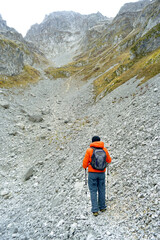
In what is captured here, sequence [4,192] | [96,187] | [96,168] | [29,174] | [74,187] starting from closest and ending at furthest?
[96,168]
[96,187]
[74,187]
[4,192]
[29,174]

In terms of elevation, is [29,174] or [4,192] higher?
[29,174]

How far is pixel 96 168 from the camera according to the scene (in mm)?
6105

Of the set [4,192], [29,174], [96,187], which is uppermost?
[96,187]

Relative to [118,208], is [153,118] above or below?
above

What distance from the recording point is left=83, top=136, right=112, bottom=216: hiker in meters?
6.09

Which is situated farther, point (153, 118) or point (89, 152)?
point (153, 118)

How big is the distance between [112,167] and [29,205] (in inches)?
248

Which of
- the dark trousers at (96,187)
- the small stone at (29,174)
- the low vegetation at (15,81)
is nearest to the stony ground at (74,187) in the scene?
Answer: the small stone at (29,174)

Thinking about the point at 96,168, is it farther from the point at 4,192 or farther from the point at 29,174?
the point at 4,192

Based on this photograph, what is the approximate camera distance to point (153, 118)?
11070 mm

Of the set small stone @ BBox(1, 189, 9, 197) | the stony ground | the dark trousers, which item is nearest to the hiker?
the dark trousers

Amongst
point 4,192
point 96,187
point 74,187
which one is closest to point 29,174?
point 4,192

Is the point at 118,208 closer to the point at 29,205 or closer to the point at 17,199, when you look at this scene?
the point at 29,205

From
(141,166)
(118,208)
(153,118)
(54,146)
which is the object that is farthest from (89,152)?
(54,146)
